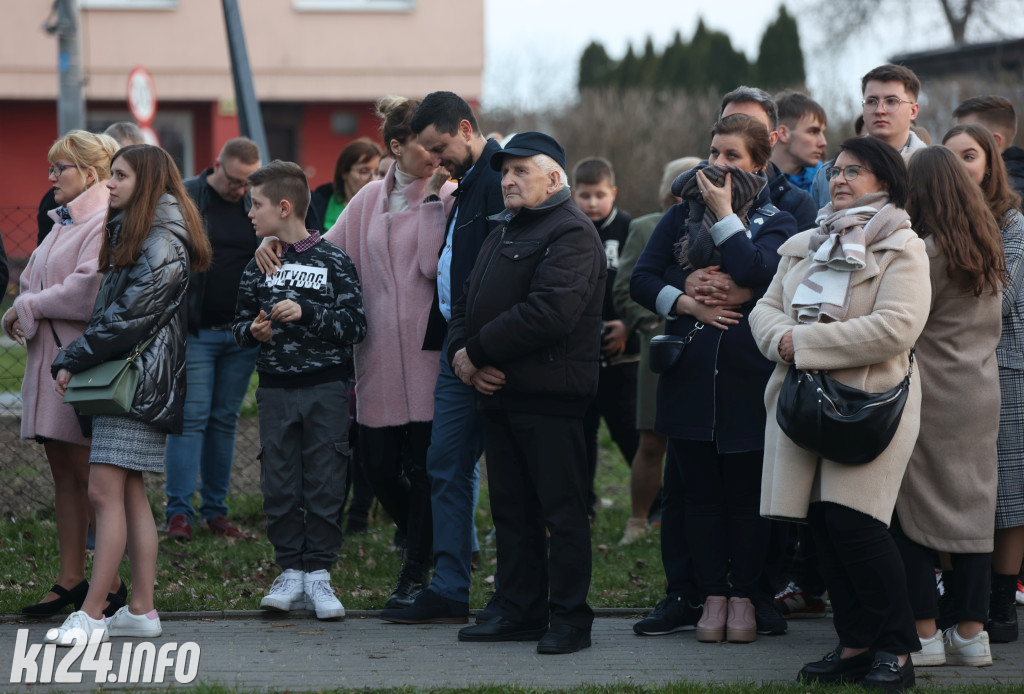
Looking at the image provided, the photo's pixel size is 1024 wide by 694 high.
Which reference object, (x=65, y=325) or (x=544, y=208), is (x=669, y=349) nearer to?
(x=544, y=208)

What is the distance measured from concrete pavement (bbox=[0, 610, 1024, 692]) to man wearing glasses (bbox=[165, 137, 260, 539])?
1799mm

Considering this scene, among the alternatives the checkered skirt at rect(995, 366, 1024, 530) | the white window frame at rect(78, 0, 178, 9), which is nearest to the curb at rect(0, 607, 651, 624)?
the checkered skirt at rect(995, 366, 1024, 530)

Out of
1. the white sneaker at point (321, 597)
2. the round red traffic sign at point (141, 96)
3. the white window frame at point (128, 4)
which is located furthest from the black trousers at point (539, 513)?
the white window frame at point (128, 4)

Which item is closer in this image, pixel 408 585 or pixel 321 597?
pixel 321 597

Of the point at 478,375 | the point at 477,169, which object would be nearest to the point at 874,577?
the point at 478,375

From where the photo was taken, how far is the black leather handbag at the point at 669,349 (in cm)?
543

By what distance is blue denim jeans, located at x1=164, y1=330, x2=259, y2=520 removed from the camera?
24.4 feet

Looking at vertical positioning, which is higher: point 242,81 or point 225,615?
point 242,81

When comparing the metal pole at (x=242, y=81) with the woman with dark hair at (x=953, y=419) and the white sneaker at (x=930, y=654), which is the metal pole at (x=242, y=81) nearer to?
the woman with dark hair at (x=953, y=419)

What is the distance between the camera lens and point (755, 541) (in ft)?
17.7

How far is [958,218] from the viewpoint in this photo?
4973mm

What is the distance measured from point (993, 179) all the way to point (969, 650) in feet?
6.61

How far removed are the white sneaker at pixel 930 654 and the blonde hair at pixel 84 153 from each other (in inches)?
165

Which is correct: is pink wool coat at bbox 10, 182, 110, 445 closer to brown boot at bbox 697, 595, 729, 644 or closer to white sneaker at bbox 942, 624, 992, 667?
brown boot at bbox 697, 595, 729, 644
